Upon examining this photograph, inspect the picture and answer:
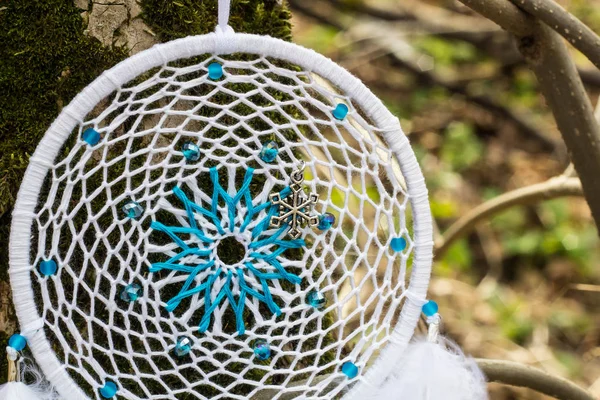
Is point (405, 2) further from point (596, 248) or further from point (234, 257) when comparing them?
point (234, 257)

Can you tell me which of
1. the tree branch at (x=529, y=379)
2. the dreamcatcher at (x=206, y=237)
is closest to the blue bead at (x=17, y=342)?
the dreamcatcher at (x=206, y=237)

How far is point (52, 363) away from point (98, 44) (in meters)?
0.39

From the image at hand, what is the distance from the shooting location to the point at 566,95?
111cm

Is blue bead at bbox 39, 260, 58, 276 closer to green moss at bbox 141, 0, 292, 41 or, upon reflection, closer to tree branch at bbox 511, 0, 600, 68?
green moss at bbox 141, 0, 292, 41

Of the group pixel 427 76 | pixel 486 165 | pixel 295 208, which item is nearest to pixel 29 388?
pixel 295 208

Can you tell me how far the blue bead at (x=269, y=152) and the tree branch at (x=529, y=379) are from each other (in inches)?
20.7

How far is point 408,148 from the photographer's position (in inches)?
33.6

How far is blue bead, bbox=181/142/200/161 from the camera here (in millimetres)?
817

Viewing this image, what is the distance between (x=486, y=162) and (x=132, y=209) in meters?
2.12

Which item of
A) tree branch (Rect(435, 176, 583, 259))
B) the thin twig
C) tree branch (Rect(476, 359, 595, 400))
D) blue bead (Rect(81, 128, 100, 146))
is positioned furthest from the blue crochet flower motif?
the thin twig

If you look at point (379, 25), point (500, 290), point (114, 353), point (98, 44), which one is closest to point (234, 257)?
point (114, 353)

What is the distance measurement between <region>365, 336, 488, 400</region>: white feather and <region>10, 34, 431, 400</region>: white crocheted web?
0.08ft

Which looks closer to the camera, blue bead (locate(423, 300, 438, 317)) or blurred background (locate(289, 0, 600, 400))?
blue bead (locate(423, 300, 438, 317))

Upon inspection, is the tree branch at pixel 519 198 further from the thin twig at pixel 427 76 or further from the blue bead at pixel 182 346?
the thin twig at pixel 427 76
